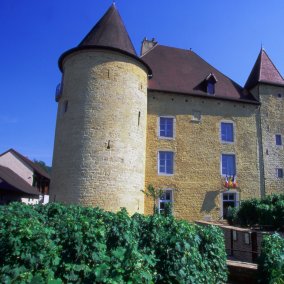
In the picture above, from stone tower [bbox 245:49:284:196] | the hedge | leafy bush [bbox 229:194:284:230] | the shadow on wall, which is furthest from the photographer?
stone tower [bbox 245:49:284:196]

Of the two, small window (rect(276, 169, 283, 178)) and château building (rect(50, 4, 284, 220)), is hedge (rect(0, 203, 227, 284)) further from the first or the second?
small window (rect(276, 169, 283, 178))

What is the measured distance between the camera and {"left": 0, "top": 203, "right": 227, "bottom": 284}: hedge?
329 cm

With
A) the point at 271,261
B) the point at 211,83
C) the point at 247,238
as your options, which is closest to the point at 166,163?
the point at 211,83

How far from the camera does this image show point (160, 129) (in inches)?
687

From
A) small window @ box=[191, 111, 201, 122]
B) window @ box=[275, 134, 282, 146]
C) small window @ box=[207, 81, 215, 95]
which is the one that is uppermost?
small window @ box=[207, 81, 215, 95]

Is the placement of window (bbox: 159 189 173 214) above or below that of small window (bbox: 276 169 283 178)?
below

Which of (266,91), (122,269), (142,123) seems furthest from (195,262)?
(266,91)

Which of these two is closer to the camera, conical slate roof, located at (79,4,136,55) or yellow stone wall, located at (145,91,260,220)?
conical slate roof, located at (79,4,136,55)

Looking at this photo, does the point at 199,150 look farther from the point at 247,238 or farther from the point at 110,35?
the point at 247,238

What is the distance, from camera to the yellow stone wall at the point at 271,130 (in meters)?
18.5

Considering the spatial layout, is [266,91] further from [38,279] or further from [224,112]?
[38,279]

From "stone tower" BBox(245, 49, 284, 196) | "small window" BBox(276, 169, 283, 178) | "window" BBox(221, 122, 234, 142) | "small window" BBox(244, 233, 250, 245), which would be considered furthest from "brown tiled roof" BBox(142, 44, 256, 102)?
"small window" BBox(244, 233, 250, 245)

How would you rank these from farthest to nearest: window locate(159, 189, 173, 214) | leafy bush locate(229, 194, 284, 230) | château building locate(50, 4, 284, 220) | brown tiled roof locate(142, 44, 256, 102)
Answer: brown tiled roof locate(142, 44, 256, 102)
window locate(159, 189, 173, 214)
château building locate(50, 4, 284, 220)
leafy bush locate(229, 194, 284, 230)

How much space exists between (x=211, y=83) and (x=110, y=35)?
699cm
